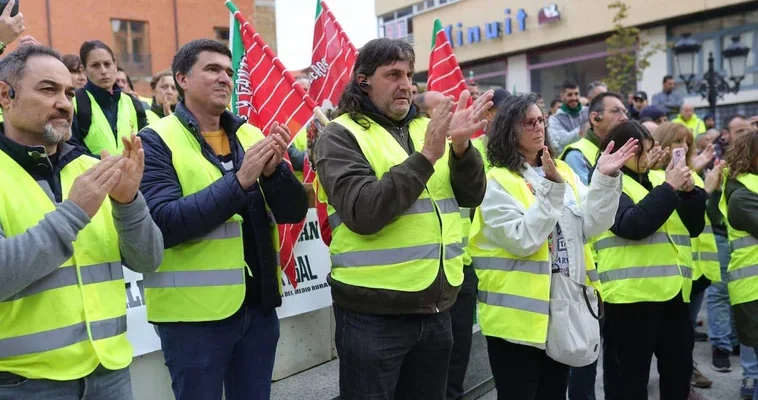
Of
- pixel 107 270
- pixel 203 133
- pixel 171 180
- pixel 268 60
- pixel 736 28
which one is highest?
pixel 736 28

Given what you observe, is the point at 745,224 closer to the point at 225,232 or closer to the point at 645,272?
the point at 645,272

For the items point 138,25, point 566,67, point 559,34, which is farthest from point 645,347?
point 138,25

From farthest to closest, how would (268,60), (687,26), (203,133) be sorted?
(687,26) < (268,60) < (203,133)

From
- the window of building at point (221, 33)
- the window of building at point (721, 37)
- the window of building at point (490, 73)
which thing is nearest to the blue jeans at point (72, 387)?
the window of building at point (721, 37)

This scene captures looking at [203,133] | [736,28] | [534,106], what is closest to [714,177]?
[534,106]

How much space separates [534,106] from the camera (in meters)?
3.25

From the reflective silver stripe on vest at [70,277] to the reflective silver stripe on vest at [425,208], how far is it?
35.1 inches

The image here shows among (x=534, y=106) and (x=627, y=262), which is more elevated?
(x=534, y=106)

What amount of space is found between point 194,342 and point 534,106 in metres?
2.05

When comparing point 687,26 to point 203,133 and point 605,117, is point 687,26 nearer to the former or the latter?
point 605,117

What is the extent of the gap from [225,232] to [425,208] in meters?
0.86

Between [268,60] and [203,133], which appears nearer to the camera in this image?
[203,133]

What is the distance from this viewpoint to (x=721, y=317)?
552 cm

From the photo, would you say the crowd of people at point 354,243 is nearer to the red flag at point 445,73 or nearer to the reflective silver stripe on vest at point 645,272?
the reflective silver stripe on vest at point 645,272
